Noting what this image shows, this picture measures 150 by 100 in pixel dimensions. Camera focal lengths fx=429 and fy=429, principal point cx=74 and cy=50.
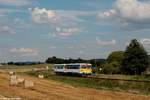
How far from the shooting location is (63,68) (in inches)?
3536

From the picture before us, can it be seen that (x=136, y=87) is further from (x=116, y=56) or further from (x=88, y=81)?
(x=116, y=56)

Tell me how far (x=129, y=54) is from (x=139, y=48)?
2.66 meters

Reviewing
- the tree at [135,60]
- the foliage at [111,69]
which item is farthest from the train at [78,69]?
the foliage at [111,69]

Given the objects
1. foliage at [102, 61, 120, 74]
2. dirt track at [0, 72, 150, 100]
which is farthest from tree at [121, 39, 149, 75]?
dirt track at [0, 72, 150, 100]

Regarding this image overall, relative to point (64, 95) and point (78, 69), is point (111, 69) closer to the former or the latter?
point (78, 69)

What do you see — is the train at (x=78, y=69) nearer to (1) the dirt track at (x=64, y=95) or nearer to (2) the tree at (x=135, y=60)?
(2) the tree at (x=135, y=60)

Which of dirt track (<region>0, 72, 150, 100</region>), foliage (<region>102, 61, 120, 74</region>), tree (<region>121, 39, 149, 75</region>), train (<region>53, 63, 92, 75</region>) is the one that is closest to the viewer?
dirt track (<region>0, 72, 150, 100</region>)

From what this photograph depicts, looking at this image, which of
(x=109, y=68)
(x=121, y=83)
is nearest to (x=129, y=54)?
(x=109, y=68)

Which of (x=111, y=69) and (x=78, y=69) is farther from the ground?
(x=111, y=69)

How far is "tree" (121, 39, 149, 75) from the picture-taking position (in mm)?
88750

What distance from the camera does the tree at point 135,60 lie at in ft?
291

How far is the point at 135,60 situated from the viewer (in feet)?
294

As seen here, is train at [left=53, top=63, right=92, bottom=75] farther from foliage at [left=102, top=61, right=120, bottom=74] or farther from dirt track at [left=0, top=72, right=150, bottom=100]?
dirt track at [left=0, top=72, right=150, bottom=100]

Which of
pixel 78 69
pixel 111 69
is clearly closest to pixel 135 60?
pixel 111 69
